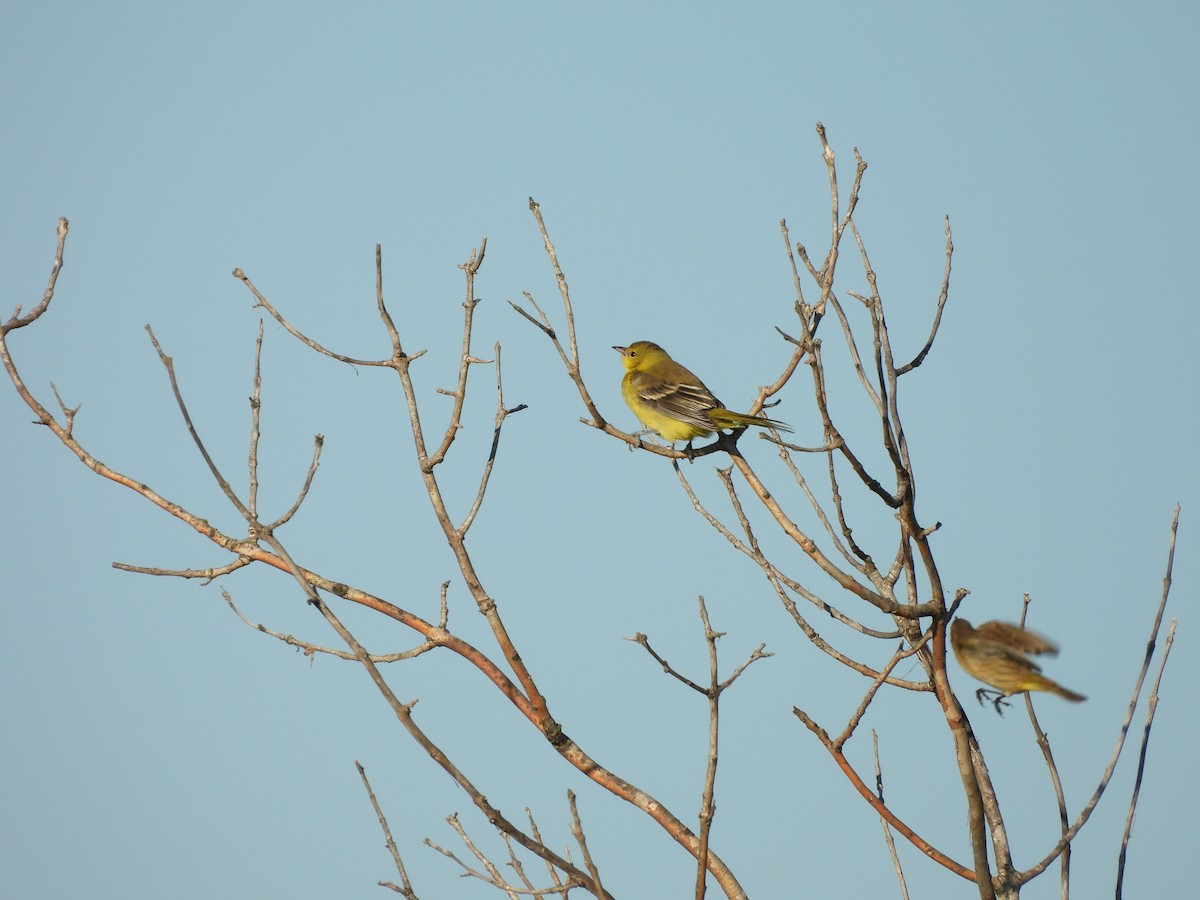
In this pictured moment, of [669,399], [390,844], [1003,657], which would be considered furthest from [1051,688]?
[669,399]

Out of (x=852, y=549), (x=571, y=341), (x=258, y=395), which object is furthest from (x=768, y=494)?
(x=258, y=395)

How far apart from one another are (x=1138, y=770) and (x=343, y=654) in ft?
8.98

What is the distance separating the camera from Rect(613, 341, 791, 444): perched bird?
9163mm

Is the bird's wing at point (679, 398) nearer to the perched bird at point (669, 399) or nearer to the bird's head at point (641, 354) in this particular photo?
the perched bird at point (669, 399)

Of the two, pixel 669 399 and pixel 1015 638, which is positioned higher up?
pixel 669 399

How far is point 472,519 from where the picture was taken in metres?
4.55

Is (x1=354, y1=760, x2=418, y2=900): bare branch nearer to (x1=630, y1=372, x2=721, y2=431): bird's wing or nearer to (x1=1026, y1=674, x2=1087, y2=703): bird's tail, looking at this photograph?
(x1=1026, y1=674, x2=1087, y2=703): bird's tail

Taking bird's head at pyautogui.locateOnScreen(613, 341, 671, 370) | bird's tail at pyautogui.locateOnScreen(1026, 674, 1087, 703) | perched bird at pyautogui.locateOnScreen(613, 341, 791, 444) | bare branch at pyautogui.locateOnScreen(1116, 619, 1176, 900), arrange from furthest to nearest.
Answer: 1. bird's head at pyautogui.locateOnScreen(613, 341, 671, 370)
2. perched bird at pyautogui.locateOnScreen(613, 341, 791, 444)
3. bird's tail at pyautogui.locateOnScreen(1026, 674, 1087, 703)
4. bare branch at pyautogui.locateOnScreen(1116, 619, 1176, 900)

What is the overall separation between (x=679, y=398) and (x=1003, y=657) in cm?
520

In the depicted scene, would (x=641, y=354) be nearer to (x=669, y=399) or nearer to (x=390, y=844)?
(x=669, y=399)

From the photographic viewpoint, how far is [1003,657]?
5.21 meters

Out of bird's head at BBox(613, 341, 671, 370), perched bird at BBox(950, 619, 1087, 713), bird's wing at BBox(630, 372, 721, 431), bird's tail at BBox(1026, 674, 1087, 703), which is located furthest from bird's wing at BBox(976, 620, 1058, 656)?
bird's head at BBox(613, 341, 671, 370)

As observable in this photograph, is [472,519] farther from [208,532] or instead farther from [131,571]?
[131,571]

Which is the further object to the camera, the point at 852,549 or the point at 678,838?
the point at 852,549
